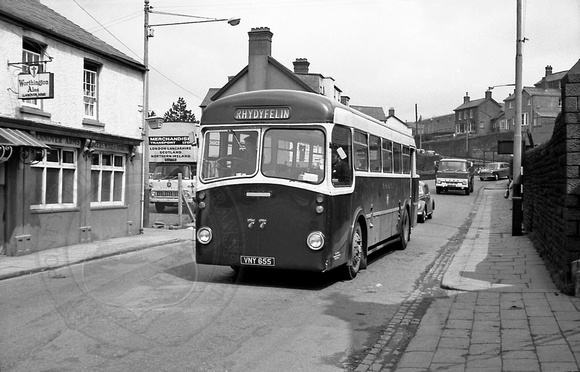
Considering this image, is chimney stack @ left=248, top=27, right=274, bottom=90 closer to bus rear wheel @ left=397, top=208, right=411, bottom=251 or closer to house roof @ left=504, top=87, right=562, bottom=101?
bus rear wheel @ left=397, top=208, right=411, bottom=251

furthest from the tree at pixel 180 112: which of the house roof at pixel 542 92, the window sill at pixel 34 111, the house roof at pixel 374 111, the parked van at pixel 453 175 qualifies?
the window sill at pixel 34 111

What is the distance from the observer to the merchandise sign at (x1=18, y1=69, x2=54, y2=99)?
14031mm

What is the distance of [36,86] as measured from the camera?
1407 cm

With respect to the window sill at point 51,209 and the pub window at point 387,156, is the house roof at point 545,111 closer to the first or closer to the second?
the pub window at point 387,156

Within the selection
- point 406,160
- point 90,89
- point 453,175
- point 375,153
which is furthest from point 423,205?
point 453,175

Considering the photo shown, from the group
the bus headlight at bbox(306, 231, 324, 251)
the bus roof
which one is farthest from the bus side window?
the bus headlight at bbox(306, 231, 324, 251)

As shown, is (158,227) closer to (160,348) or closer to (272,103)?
(272,103)

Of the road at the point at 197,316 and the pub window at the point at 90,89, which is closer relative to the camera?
the road at the point at 197,316

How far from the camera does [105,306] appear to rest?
8.34 metres

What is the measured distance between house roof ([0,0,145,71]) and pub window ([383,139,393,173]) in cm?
896

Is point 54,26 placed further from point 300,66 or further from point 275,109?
point 300,66

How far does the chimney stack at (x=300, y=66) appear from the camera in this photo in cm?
4900

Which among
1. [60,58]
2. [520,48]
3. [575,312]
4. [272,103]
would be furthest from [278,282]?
[520,48]

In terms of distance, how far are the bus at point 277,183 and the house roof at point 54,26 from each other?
7.17m
